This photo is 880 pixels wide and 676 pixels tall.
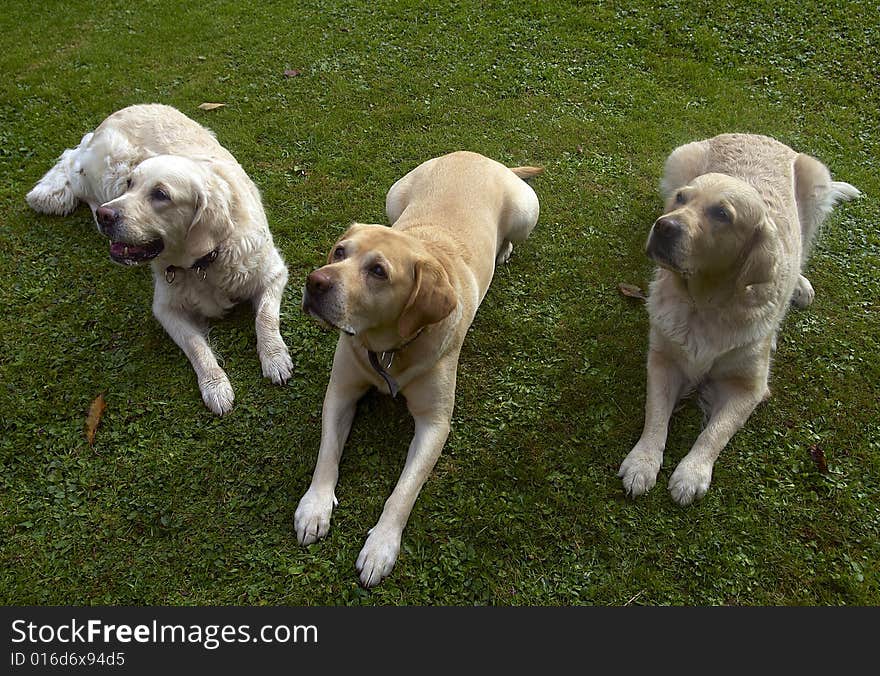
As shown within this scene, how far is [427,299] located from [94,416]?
6.92 feet

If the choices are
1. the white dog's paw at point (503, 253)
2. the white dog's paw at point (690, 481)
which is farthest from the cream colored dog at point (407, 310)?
the white dog's paw at point (690, 481)

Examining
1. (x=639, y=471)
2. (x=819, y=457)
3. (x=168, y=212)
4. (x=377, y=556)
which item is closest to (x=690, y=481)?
(x=639, y=471)

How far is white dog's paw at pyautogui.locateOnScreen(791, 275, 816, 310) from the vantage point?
4.09m

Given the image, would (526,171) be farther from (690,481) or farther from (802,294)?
(690,481)

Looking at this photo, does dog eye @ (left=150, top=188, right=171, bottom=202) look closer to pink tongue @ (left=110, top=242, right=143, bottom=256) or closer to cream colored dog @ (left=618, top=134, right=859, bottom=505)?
pink tongue @ (left=110, top=242, right=143, bottom=256)

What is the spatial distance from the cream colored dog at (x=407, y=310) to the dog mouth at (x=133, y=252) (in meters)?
1.25

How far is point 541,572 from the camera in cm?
287

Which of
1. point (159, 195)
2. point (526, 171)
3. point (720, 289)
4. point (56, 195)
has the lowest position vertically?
point (56, 195)

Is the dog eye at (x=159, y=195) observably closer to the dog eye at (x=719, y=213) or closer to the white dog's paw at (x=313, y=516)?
the white dog's paw at (x=313, y=516)

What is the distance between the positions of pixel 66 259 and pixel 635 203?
431cm

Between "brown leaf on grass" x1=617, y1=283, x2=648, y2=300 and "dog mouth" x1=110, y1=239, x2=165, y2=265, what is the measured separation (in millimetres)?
2967

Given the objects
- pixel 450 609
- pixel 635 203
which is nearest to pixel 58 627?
pixel 450 609

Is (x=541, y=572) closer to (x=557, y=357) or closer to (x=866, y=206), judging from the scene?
(x=557, y=357)

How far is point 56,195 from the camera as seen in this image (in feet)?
15.3
